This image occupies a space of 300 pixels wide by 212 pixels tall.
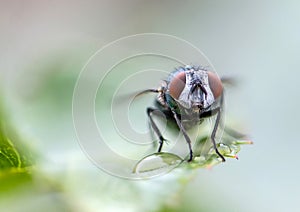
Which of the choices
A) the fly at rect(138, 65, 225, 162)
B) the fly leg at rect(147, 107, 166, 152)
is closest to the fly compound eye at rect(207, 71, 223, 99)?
the fly at rect(138, 65, 225, 162)

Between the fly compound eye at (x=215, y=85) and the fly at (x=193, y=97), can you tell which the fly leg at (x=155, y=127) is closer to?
the fly at (x=193, y=97)

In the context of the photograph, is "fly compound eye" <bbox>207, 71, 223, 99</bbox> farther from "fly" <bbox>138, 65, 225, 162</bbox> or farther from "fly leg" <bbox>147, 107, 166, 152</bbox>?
"fly leg" <bbox>147, 107, 166, 152</bbox>

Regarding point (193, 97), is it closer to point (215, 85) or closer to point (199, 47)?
point (215, 85)

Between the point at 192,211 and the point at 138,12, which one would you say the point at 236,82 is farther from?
the point at 138,12

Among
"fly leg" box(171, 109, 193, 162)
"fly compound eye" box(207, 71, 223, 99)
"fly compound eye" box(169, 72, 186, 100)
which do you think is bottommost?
"fly leg" box(171, 109, 193, 162)

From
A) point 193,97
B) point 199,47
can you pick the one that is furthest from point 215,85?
point 199,47

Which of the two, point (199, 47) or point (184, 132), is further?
point (199, 47)

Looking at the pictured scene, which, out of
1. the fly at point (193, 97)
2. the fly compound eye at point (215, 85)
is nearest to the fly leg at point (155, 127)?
the fly at point (193, 97)
